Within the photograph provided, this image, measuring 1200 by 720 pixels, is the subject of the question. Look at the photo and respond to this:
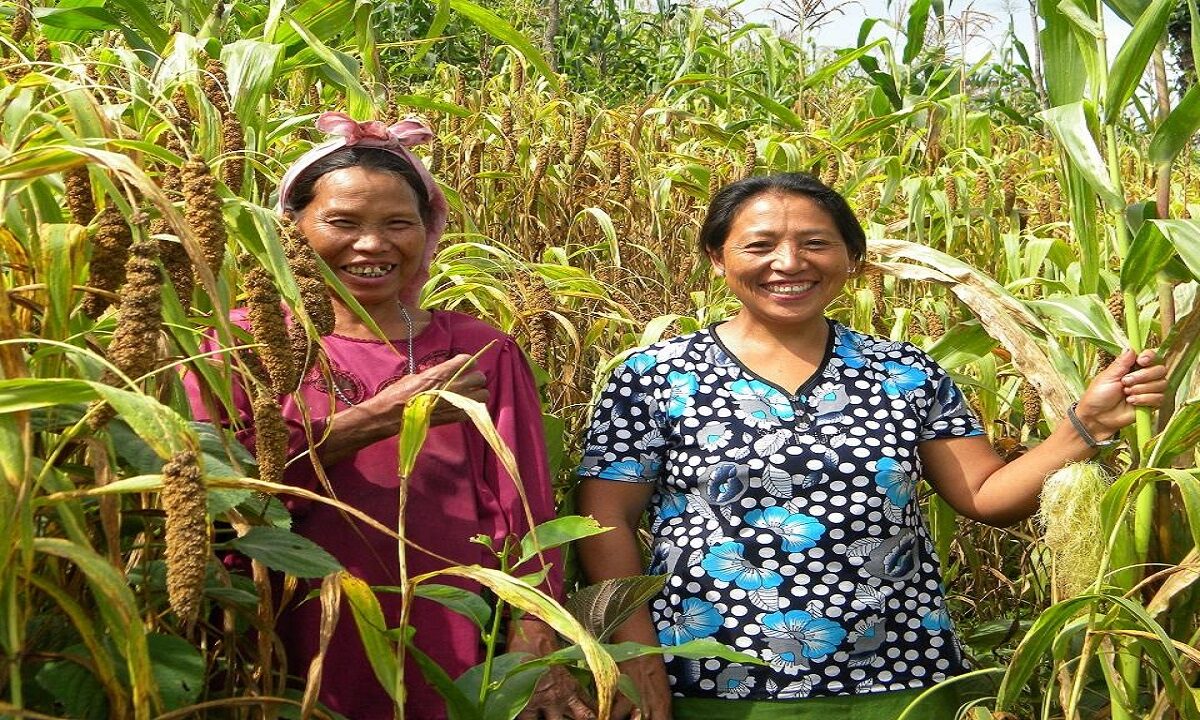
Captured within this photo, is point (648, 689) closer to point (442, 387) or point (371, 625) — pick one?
point (442, 387)

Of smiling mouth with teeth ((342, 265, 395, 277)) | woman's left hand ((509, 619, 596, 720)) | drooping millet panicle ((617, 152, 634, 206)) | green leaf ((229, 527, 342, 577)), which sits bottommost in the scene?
woman's left hand ((509, 619, 596, 720))

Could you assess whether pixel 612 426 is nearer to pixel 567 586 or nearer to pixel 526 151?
pixel 567 586

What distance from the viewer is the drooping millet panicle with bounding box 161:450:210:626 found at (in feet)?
3.00

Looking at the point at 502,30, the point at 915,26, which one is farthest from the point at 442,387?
the point at 915,26

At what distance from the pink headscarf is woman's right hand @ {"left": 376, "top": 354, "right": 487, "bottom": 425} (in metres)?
0.32

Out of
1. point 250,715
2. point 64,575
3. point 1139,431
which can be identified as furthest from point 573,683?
point 1139,431

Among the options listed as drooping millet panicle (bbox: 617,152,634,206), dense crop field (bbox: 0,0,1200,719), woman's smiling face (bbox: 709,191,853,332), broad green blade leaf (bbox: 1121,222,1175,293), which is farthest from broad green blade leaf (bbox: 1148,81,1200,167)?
drooping millet panicle (bbox: 617,152,634,206)

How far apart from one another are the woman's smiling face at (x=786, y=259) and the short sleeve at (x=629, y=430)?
0.68ft

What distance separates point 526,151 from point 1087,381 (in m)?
1.74

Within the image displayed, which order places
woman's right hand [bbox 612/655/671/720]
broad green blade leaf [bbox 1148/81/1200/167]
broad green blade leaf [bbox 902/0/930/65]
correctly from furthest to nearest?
1. broad green blade leaf [bbox 902/0/930/65]
2. woman's right hand [bbox 612/655/671/720]
3. broad green blade leaf [bbox 1148/81/1200/167]

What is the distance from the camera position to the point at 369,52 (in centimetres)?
225

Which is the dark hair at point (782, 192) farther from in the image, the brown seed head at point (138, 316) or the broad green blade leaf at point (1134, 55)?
the brown seed head at point (138, 316)

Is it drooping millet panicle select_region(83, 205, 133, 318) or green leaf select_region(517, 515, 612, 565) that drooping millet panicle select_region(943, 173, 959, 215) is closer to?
green leaf select_region(517, 515, 612, 565)

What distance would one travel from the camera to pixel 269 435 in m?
1.07
